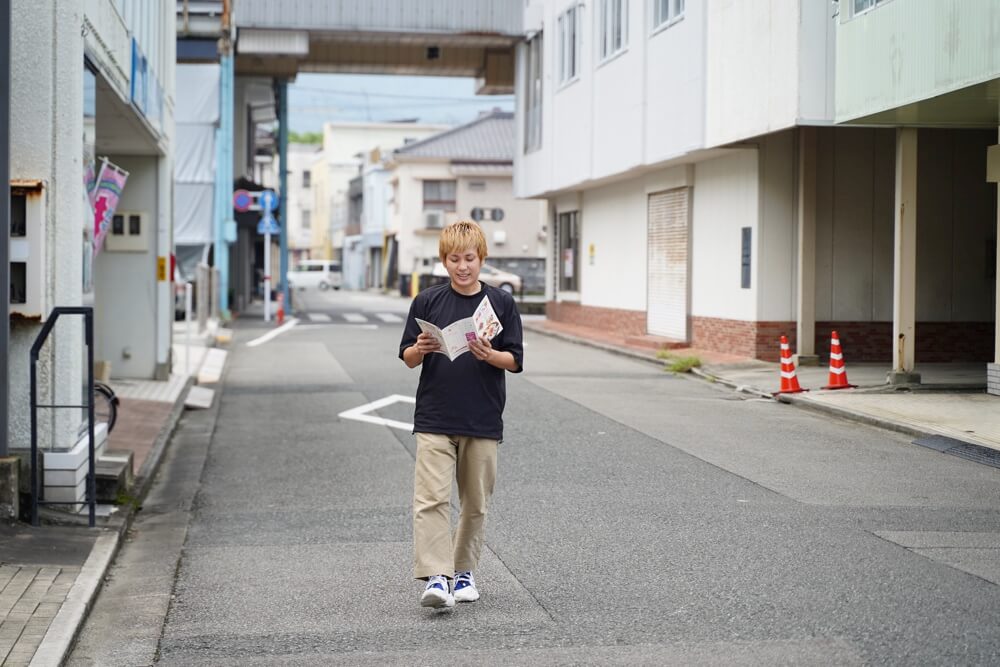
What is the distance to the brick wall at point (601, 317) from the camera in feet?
92.9

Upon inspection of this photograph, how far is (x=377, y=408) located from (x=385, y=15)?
2188 cm

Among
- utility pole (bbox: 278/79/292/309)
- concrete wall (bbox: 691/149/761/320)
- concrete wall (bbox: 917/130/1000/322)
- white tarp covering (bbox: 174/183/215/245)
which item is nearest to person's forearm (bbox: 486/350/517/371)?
concrete wall (bbox: 691/149/761/320)

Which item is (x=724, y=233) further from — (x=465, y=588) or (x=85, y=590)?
(x=85, y=590)

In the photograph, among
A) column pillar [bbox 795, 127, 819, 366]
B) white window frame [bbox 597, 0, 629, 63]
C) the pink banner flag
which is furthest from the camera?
white window frame [bbox 597, 0, 629, 63]

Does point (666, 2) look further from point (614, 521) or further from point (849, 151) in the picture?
point (614, 521)

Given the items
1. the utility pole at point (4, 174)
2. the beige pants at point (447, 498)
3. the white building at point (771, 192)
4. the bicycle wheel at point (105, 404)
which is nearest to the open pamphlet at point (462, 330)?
the beige pants at point (447, 498)

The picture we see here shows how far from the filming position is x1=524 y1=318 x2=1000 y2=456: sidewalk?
12.9 meters

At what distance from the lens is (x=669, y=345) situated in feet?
79.9

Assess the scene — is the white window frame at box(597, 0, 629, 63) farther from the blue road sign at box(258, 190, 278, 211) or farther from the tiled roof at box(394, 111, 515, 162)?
the tiled roof at box(394, 111, 515, 162)

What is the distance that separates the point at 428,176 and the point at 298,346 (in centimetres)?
3947

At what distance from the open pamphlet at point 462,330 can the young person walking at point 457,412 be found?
5cm

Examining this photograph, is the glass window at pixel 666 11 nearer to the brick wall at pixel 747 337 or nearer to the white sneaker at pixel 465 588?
the brick wall at pixel 747 337

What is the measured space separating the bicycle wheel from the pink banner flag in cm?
161

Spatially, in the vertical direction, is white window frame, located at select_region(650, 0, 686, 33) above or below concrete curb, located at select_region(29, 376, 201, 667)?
above
